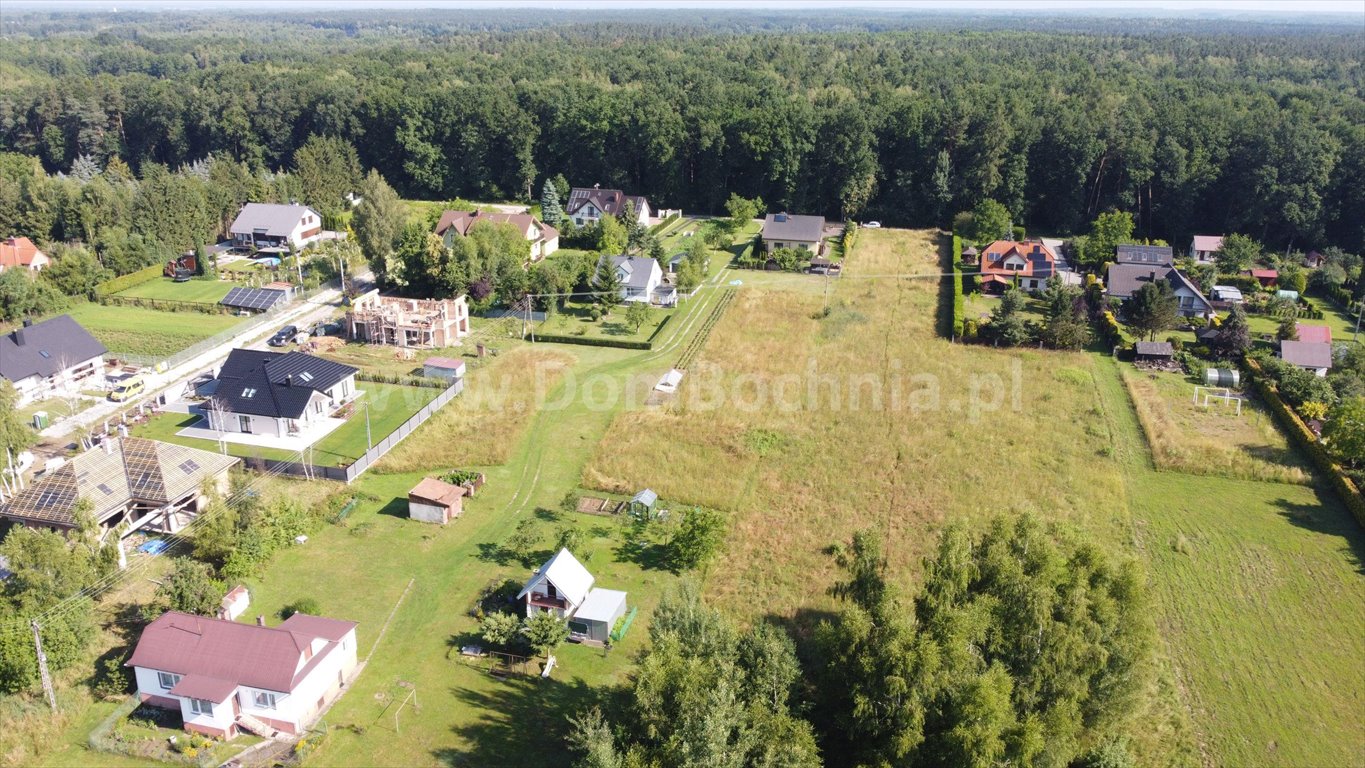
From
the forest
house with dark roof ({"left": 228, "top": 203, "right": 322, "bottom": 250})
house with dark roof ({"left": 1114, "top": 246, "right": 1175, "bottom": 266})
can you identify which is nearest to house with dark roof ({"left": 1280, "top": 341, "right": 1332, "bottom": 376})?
house with dark roof ({"left": 1114, "top": 246, "right": 1175, "bottom": 266})


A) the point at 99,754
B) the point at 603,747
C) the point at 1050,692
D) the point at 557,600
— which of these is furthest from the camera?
the point at 557,600

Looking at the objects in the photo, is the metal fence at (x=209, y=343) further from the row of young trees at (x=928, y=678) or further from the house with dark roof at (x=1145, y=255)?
the house with dark roof at (x=1145, y=255)

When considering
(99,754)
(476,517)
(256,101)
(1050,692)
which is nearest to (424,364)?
(476,517)

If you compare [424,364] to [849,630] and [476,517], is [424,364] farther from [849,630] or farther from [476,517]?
[849,630]

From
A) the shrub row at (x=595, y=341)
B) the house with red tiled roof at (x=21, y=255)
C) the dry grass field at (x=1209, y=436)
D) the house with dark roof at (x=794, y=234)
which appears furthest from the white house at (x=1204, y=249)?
the house with red tiled roof at (x=21, y=255)

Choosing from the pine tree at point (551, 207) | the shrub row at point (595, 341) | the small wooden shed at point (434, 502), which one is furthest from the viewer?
the pine tree at point (551, 207)

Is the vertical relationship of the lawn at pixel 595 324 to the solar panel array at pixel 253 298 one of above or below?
below

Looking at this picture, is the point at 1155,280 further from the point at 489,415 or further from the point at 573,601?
the point at 573,601
